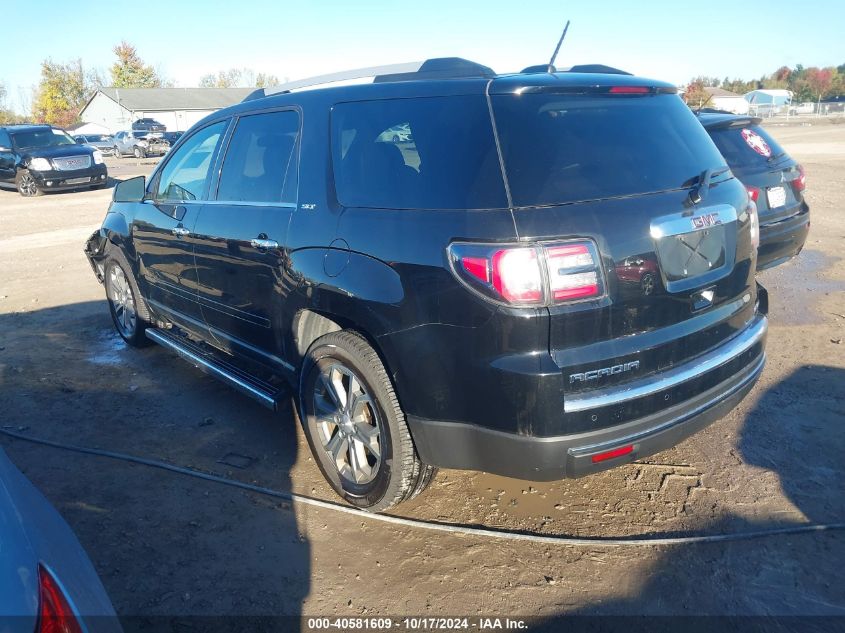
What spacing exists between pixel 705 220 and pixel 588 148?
1.98ft

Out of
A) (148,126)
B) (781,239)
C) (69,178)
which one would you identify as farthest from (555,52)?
(148,126)

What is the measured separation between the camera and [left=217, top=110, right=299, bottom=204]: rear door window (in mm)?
3562

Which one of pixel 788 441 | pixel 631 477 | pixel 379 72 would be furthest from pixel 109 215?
pixel 788 441

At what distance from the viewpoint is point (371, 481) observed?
3.20m

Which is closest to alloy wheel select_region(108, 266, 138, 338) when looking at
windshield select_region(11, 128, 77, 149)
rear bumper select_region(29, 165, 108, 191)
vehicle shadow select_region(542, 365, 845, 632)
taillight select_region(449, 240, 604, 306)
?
taillight select_region(449, 240, 604, 306)

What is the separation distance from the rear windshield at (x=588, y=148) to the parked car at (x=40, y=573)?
186 cm

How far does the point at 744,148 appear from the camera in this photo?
6.06m

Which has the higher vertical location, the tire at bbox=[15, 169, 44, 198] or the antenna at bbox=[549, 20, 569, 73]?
the antenna at bbox=[549, 20, 569, 73]

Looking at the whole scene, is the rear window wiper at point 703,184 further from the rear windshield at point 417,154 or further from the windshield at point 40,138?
the windshield at point 40,138

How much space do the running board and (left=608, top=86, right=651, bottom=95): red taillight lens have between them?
2.37 metres

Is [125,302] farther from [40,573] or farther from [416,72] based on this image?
[40,573]

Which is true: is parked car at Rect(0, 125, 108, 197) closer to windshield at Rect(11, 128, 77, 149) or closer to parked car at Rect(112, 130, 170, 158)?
windshield at Rect(11, 128, 77, 149)

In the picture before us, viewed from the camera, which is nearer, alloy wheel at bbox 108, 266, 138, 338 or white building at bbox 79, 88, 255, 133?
alloy wheel at bbox 108, 266, 138, 338

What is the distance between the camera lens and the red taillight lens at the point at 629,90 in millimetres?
2937
